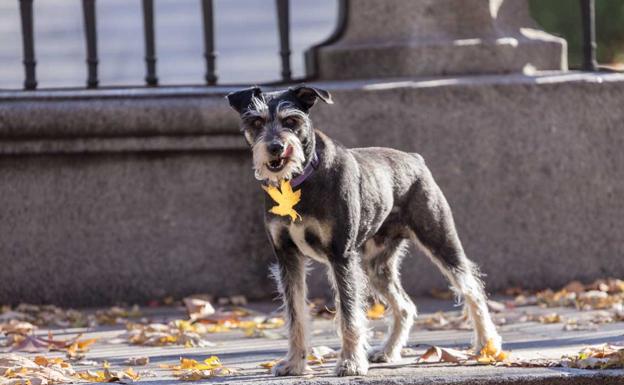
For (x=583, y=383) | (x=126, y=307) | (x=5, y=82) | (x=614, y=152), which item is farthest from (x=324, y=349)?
(x=5, y=82)

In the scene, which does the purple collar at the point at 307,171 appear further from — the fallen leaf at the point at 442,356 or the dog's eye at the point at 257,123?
the fallen leaf at the point at 442,356

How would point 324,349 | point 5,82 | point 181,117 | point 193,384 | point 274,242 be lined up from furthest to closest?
1. point 5,82
2. point 181,117
3. point 324,349
4. point 274,242
5. point 193,384

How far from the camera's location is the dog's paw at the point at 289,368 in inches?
268

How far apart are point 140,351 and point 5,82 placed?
5029 millimetres

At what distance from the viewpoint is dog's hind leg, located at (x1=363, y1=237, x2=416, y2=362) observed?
24.6ft

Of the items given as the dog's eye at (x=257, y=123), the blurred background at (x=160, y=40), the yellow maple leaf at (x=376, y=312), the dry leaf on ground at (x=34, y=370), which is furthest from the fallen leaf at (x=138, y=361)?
the blurred background at (x=160, y=40)

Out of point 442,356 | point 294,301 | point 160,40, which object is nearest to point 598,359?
point 442,356

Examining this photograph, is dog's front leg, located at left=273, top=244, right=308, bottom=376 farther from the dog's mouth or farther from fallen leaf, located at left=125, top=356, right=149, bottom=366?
fallen leaf, located at left=125, top=356, right=149, bottom=366

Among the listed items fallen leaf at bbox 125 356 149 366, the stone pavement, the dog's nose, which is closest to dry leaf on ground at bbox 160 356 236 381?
the stone pavement

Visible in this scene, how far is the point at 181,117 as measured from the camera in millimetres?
9531

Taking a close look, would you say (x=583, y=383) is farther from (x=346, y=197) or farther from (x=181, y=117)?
(x=181, y=117)

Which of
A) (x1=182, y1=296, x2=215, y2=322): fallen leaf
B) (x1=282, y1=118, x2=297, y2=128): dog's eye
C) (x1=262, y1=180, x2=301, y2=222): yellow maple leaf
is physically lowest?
(x1=182, y1=296, x2=215, y2=322): fallen leaf

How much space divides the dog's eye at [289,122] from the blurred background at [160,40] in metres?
5.66

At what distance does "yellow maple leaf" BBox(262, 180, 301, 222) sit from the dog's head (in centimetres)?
5
